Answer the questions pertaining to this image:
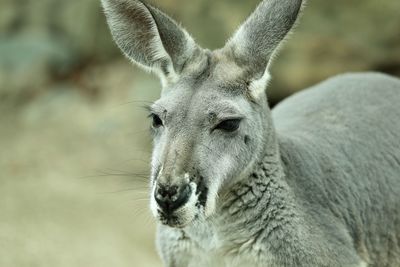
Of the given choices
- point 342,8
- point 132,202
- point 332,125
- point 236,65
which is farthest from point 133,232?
point 236,65

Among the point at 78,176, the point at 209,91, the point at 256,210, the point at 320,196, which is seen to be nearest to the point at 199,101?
the point at 209,91

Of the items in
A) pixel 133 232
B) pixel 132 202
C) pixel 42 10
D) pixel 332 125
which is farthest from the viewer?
pixel 42 10

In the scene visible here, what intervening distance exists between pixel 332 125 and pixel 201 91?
1427 millimetres

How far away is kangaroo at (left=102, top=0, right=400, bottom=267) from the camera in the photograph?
5160 millimetres

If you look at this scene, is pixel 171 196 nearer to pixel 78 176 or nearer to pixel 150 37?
pixel 150 37

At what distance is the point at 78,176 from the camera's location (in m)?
11.7

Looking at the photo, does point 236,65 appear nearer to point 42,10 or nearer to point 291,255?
point 291,255

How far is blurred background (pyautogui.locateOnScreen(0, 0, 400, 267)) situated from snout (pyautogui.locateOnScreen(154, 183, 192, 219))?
476cm

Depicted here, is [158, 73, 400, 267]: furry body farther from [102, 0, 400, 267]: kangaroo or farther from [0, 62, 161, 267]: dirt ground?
[0, 62, 161, 267]: dirt ground

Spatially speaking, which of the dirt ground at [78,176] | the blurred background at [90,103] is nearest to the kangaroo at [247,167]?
the dirt ground at [78,176]

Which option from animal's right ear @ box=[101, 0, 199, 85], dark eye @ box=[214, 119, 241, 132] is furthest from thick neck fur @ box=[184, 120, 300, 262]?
animal's right ear @ box=[101, 0, 199, 85]

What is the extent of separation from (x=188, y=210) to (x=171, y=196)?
15cm

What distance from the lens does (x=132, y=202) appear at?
36.3 feet

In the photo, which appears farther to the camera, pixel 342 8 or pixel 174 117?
pixel 342 8
